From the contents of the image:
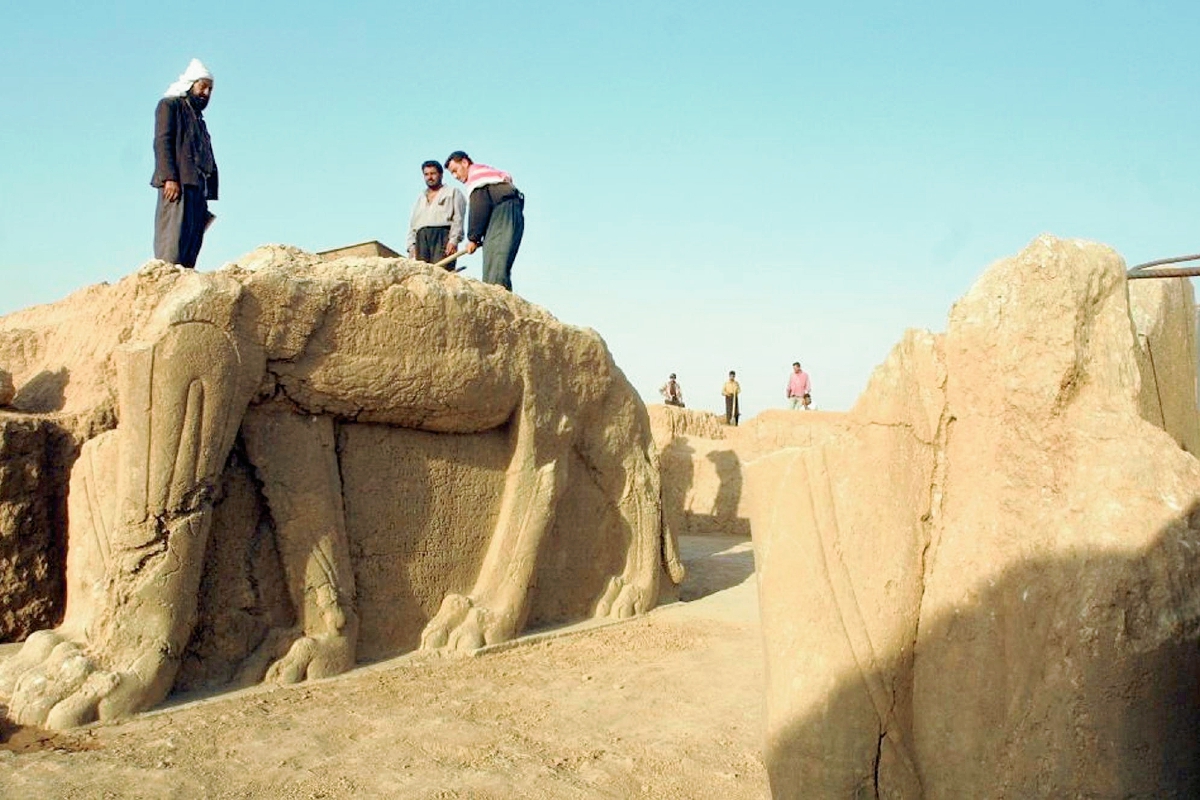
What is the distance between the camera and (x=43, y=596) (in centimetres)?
456

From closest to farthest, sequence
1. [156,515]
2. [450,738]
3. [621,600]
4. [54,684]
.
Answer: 1. [54,684]
2. [450,738]
3. [156,515]
4. [621,600]

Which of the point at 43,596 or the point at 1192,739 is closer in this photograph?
the point at 1192,739

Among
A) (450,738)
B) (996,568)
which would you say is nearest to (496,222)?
(450,738)

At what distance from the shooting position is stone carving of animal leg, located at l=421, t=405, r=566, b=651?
5434mm

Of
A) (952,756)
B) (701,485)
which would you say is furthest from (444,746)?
(701,485)

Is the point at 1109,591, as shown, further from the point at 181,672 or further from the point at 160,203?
the point at 160,203

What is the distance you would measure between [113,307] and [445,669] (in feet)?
7.86

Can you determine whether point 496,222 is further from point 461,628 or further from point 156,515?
point 156,515

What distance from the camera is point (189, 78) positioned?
5.56m

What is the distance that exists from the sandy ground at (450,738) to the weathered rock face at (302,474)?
0.82 ft

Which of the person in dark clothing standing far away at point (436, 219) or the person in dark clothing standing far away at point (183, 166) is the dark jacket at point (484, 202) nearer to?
the person in dark clothing standing far away at point (436, 219)

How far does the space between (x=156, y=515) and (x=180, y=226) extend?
1.99 m

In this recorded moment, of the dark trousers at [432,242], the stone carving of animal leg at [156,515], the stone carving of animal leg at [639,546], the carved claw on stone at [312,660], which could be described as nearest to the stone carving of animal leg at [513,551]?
the carved claw on stone at [312,660]

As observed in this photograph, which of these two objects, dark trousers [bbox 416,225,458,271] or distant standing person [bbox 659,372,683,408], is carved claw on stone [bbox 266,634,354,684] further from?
distant standing person [bbox 659,372,683,408]
